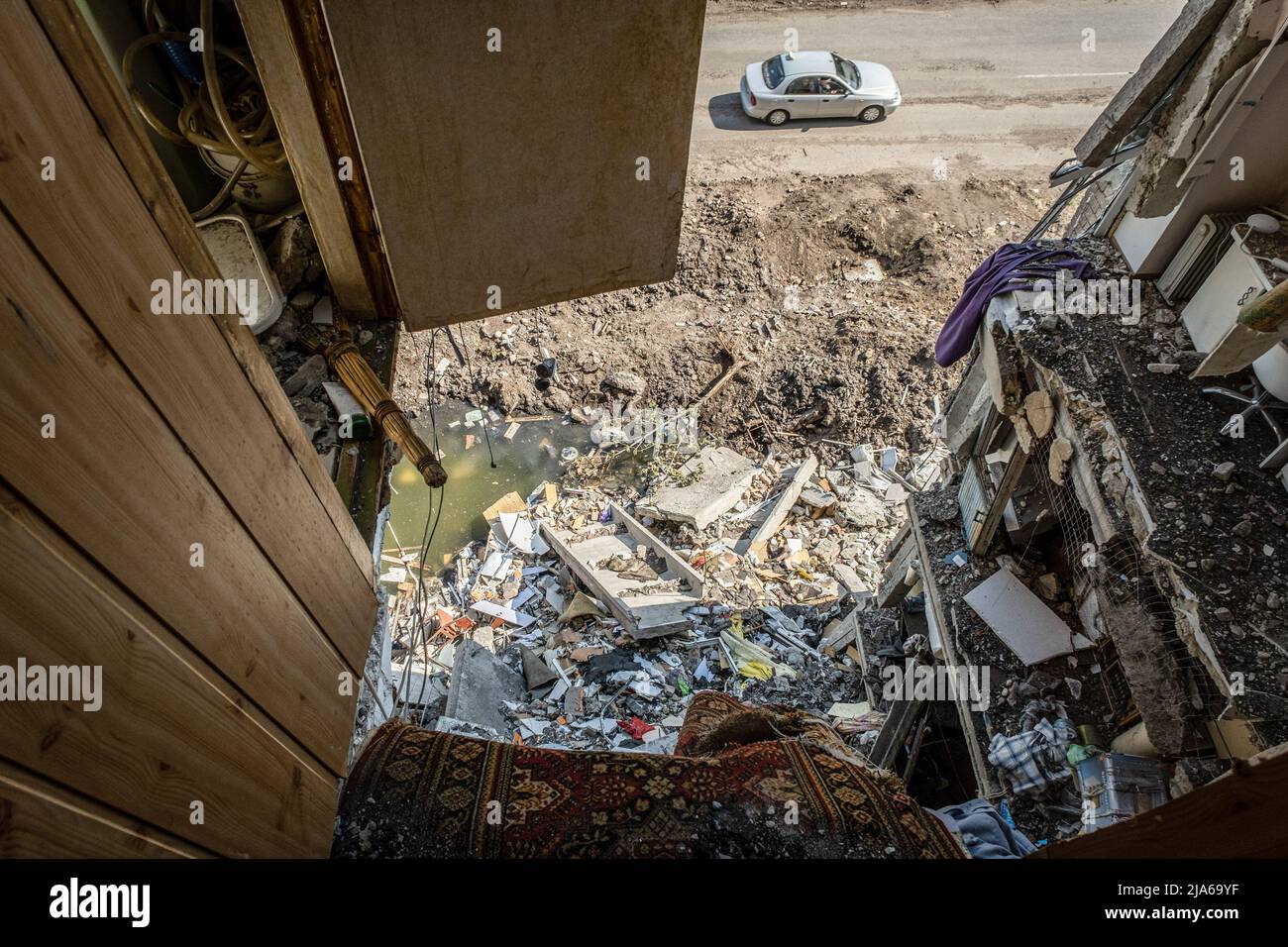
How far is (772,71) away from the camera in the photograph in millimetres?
14680

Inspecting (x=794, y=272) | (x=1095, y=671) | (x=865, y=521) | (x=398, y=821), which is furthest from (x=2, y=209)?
(x=794, y=272)

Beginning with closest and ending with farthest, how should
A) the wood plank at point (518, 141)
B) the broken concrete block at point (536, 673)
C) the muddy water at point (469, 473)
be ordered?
the wood plank at point (518, 141) → the broken concrete block at point (536, 673) → the muddy water at point (469, 473)

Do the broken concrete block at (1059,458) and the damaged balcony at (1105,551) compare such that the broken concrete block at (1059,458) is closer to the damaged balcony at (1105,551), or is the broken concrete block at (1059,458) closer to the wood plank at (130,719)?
the damaged balcony at (1105,551)

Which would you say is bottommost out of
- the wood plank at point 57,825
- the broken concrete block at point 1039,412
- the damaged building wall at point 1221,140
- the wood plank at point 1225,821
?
the wood plank at point 57,825

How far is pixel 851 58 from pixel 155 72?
47.7 ft

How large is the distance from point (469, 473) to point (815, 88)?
927 centimetres

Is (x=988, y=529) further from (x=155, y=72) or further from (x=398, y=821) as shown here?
(x=155, y=72)

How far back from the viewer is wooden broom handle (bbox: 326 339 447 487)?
490 cm

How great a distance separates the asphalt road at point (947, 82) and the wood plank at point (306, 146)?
34.1 feet

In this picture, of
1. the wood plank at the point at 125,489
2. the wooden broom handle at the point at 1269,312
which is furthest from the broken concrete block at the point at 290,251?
the wooden broom handle at the point at 1269,312

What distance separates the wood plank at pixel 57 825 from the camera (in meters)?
1.73

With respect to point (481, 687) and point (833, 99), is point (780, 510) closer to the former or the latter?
point (481, 687)

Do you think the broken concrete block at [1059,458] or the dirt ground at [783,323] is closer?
the broken concrete block at [1059,458]

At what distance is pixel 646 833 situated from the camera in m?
3.82
